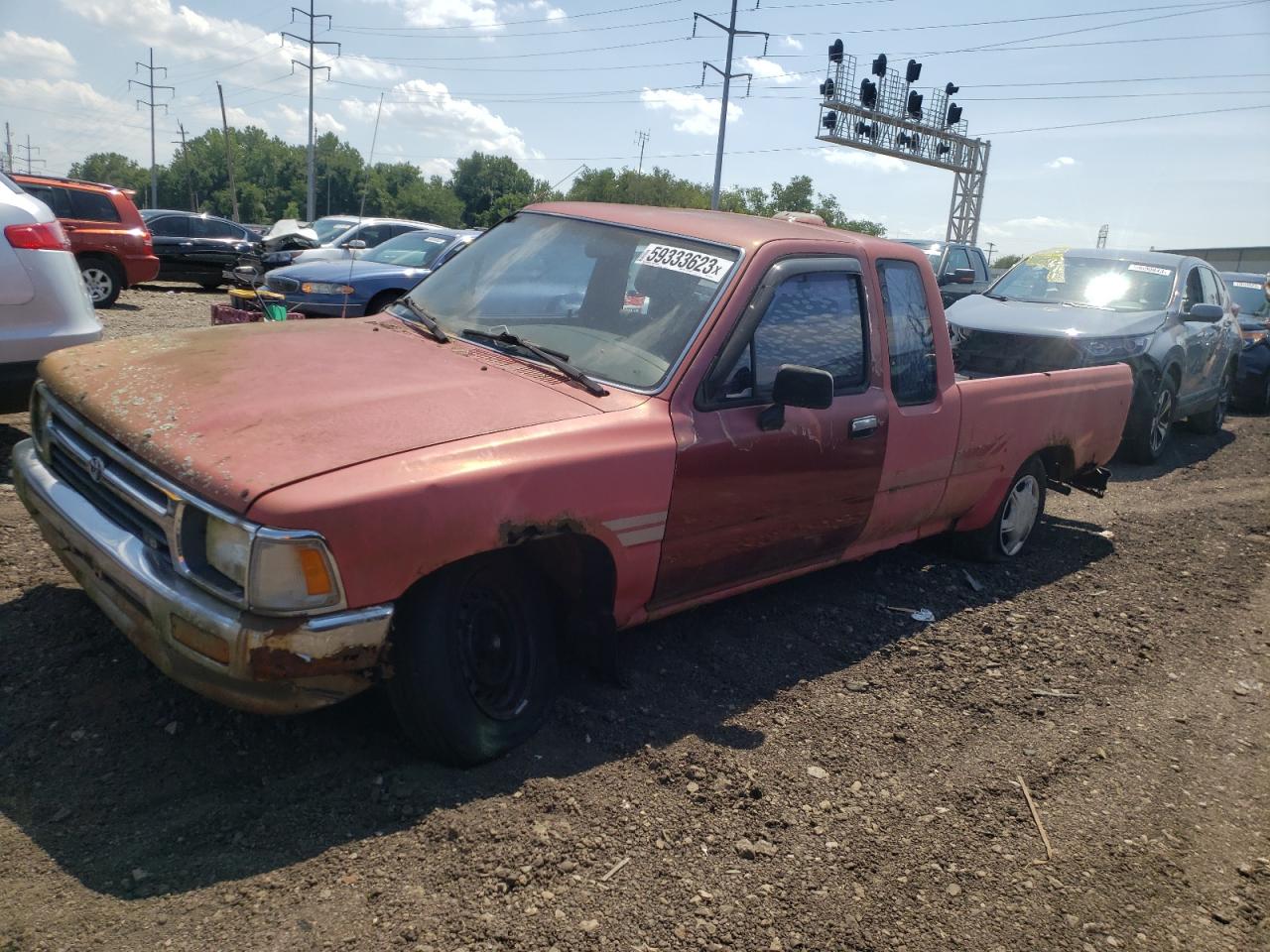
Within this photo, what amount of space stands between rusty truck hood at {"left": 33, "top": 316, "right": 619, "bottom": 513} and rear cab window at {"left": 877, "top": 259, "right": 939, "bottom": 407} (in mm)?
1549

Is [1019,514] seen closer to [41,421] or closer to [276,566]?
[276,566]

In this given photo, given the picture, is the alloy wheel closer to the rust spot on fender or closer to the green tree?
the rust spot on fender

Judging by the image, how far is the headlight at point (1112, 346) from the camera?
26.9 feet

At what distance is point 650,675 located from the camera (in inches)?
150

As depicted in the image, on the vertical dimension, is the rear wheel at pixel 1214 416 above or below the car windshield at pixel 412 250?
below

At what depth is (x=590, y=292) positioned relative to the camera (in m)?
3.92

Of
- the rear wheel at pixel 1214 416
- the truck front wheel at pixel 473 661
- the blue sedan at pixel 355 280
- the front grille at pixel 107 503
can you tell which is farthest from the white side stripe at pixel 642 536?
the rear wheel at pixel 1214 416

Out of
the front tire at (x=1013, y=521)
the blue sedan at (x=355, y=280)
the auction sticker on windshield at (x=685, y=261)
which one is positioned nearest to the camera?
the auction sticker on windshield at (x=685, y=261)

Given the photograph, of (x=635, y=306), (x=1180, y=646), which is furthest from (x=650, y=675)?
(x=1180, y=646)

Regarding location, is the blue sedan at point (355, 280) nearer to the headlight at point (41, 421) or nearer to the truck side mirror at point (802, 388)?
the headlight at point (41, 421)

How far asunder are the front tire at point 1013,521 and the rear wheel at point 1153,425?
357 centimetres

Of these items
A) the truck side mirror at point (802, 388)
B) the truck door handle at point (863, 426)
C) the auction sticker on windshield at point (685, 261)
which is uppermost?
the auction sticker on windshield at point (685, 261)

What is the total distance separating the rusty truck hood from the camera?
2652 millimetres

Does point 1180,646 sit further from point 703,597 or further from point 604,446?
point 604,446
